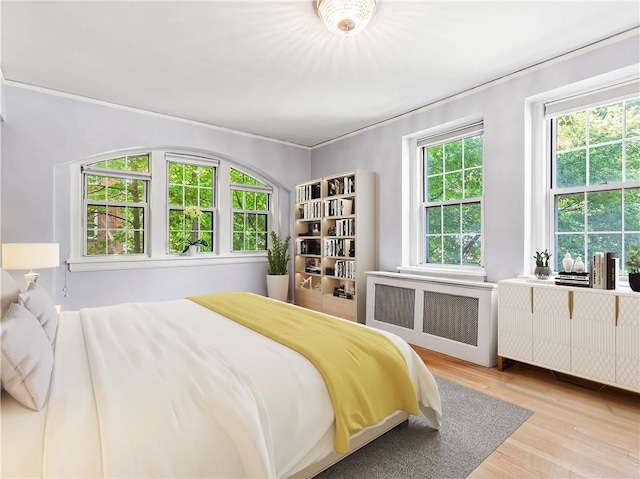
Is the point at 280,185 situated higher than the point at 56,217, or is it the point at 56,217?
the point at 280,185

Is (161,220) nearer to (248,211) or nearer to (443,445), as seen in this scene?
(248,211)

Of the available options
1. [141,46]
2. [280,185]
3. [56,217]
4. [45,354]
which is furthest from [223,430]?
[280,185]

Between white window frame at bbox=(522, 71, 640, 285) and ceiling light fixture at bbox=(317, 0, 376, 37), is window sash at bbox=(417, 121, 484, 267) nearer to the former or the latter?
white window frame at bbox=(522, 71, 640, 285)

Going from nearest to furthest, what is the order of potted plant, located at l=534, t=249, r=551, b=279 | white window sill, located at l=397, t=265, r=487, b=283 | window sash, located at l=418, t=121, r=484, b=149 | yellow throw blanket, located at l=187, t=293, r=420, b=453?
yellow throw blanket, located at l=187, t=293, r=420, b=453, potted plant, located at l=534, t=249, r=551, b=279, white window sill, located at l=397, t=265, r=487, b=283, window sash, located at l=418, t=121, r=484, b=149

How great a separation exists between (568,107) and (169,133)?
14.3 feet

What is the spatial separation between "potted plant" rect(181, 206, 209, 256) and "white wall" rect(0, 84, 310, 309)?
0.95ft

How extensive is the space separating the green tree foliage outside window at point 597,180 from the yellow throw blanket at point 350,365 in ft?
7.47

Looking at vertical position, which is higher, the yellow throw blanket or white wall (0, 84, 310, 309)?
white wall (0, 84, 310, 309)

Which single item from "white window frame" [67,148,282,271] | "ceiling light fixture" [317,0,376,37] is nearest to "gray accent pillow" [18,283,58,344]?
"white window frame" [67,148,282,271]

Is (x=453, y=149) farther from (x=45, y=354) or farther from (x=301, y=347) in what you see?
(x=45, y=354)

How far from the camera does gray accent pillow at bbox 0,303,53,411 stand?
46.3 inches

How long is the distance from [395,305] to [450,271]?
73cm

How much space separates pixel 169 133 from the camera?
14.2ft

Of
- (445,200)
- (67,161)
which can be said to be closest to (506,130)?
(445,200)
